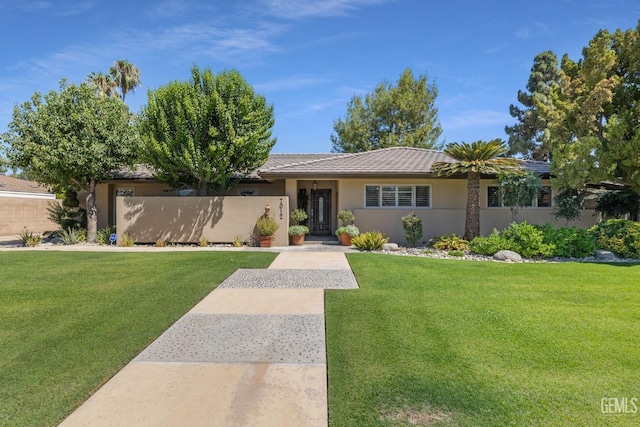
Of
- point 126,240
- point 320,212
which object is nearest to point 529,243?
point 320,212

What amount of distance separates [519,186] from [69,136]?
17429 mm

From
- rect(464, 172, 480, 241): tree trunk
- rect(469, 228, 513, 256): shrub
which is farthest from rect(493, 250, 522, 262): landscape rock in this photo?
rect(464, 172, 480, 241): tree trunk

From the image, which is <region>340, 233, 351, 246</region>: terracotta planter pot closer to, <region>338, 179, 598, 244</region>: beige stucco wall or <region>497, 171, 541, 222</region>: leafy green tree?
<region>338, 179, 598, 244</region>: beige stucco wall

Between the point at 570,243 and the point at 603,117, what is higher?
the point at 603,117

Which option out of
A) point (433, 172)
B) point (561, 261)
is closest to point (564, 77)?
point (433, 172)

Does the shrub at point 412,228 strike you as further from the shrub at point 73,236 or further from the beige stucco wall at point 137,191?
the shrub at point 73,236

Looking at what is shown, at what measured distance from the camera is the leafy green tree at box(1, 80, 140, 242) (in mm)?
14664

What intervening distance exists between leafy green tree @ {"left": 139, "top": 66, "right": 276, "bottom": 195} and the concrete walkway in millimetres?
8491

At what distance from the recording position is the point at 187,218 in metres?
15.6

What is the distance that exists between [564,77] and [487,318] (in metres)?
13.2

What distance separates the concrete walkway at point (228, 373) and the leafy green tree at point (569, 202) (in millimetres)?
12811

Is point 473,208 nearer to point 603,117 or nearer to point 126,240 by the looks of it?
point 603,117

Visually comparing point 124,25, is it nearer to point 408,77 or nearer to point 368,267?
point 368,267

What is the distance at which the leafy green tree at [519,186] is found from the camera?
13398 millimetres
